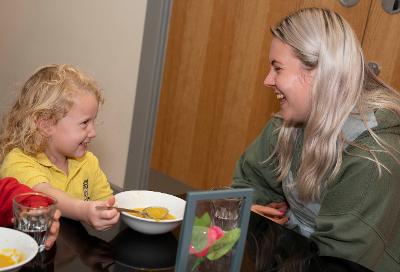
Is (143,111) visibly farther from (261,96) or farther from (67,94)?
(67,94)

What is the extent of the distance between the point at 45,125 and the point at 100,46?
4.97ft

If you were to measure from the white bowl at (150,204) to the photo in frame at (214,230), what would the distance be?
200 mm

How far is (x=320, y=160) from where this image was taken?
1.43m

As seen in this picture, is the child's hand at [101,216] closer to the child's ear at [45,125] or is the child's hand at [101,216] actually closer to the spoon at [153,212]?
the spoon at [153,212]

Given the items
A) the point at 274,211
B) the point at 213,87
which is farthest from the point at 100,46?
the point at 274,211

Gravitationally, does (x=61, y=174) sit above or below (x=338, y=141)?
below

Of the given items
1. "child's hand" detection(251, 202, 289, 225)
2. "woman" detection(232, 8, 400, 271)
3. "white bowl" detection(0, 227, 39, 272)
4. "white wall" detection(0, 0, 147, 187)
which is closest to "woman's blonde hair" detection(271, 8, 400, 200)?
"woman" detection(232, 8, 400, 271)

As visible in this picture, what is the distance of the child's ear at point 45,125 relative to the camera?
145 cm

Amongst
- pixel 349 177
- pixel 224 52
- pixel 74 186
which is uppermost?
pixel 224 52

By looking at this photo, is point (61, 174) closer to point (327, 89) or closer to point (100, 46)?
point (327, 89)

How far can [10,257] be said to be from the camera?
92 cm

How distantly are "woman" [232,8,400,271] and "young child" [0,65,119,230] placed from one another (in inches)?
21.7

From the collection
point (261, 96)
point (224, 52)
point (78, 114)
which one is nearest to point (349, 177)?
point (78, 114)

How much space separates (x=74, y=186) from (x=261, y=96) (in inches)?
46.2
